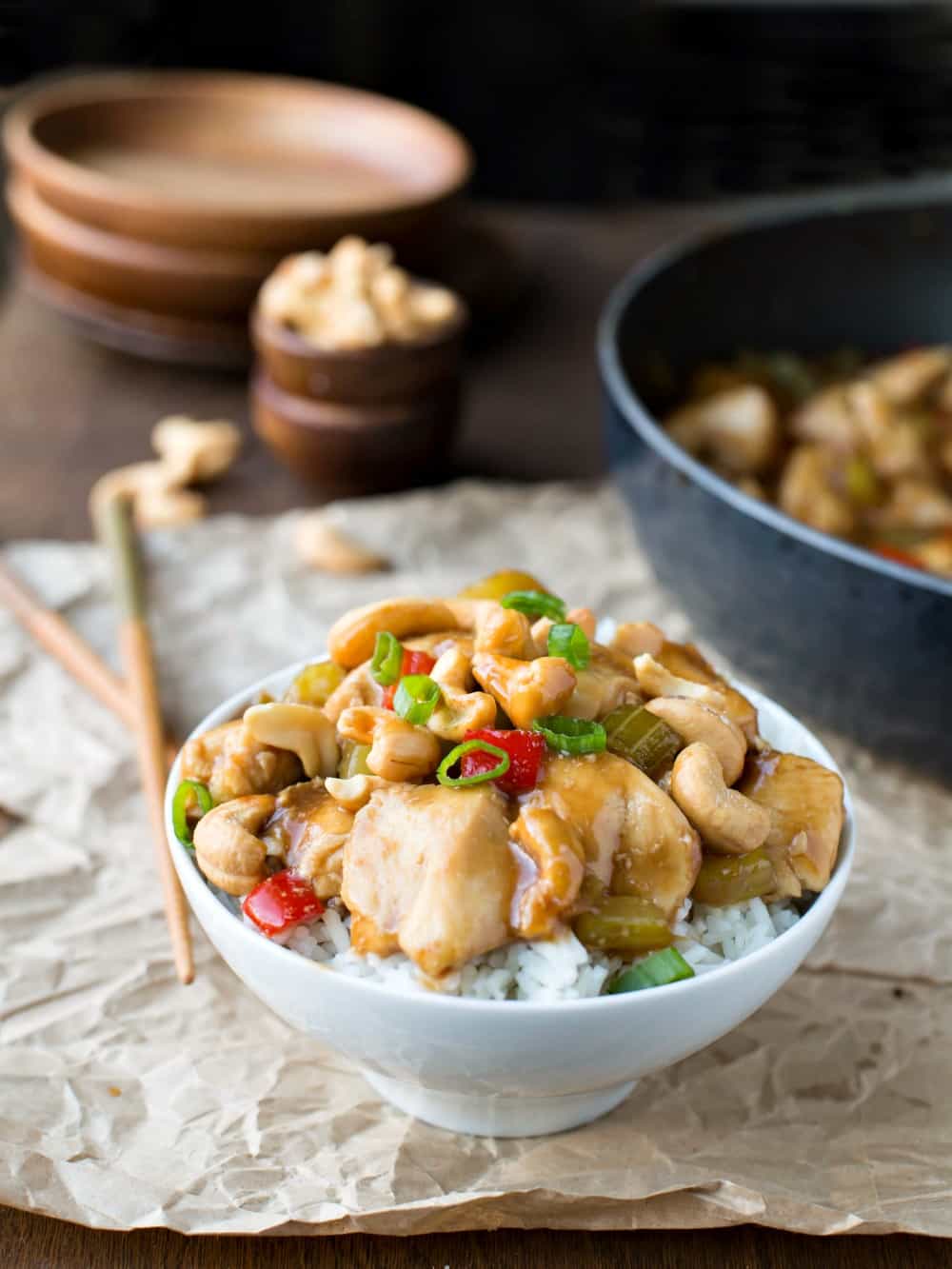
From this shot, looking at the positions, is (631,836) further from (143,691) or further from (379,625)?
(143,691)

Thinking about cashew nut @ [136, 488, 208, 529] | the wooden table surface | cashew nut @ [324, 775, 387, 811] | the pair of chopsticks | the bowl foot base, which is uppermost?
cashew nut @ [324, 775, 387, 811]

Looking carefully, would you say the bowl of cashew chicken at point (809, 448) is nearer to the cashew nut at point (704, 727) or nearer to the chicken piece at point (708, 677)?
the chicken piece at point (708, 677)

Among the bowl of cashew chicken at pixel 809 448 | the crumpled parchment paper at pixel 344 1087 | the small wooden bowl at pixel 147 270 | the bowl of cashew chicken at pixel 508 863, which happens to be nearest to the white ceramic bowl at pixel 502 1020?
the bowl of cashew chicken at pixel 508 863

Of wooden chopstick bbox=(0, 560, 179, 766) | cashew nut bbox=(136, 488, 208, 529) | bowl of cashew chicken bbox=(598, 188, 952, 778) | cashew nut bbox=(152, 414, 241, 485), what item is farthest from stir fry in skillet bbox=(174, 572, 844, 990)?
cashew nut bbox=(152, 414, 241, 485)

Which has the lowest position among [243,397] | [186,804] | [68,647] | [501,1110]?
[243,397]

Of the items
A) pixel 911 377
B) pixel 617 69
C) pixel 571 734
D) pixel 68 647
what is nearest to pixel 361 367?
pixel 68 647

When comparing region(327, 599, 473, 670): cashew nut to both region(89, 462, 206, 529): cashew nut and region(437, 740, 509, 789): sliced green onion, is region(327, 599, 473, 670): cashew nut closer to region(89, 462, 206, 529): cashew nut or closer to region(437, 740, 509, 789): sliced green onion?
region(437, 740, 509, 789): sliced green onion
